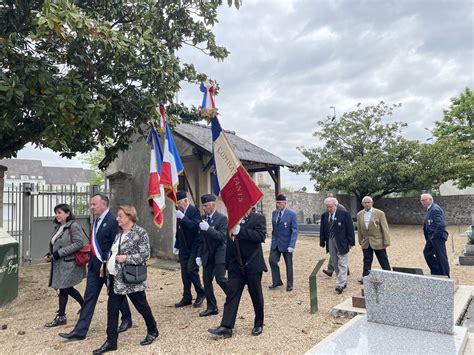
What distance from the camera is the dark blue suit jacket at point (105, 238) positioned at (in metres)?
4.74

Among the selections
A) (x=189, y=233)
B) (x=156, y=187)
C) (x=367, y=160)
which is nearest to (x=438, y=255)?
(x=189, y=233)

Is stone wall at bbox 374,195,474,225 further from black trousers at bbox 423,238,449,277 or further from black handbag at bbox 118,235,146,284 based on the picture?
black handbag at bbox 118,235,146,284

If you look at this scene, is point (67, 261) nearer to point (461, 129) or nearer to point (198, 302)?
point (198, 302)

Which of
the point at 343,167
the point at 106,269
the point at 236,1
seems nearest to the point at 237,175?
the point at 106,269

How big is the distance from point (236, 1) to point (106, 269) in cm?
468

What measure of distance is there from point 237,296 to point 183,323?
3.78 ft

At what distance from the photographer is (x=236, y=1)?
6203 millimetres

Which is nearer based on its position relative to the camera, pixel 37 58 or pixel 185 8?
pixel 37 58

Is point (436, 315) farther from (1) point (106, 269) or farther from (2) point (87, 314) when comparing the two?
(2) point (87, 314)

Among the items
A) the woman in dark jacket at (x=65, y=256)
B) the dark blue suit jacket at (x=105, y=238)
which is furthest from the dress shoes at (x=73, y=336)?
the dark blue suit jacket at (x=105, y=238)

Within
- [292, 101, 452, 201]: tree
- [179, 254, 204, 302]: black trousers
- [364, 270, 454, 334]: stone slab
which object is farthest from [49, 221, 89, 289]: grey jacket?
[292, 101, 452, 201]: tree

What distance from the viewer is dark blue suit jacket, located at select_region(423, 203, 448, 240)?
21.6ft

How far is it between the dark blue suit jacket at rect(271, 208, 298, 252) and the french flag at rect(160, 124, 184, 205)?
249 cm

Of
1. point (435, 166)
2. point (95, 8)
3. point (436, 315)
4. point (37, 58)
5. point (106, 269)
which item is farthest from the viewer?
point (435, 166)
